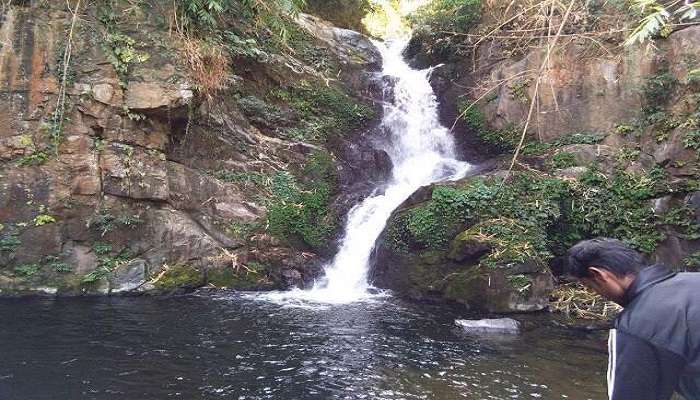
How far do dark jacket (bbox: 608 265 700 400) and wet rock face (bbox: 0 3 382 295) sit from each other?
27.4 ft

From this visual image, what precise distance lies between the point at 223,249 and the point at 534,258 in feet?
19.9

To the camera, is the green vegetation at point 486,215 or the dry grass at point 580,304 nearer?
the dry grass at point 580,304

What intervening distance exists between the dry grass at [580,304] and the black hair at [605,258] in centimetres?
693

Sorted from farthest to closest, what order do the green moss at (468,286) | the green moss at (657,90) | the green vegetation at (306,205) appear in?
the green vegetation at (306,205) → the green moss at (657,90) → the green moss at (468,286)

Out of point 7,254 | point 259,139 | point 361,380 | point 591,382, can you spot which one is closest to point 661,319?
point 361,380

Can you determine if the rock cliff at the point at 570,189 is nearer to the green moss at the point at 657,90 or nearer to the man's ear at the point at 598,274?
the green moss at the point at 657,90

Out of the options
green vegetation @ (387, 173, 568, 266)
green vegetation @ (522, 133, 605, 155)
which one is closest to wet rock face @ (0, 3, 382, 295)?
green vegetation @ (387, 173, 568, 266)

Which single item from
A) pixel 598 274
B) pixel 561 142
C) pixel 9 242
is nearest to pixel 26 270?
pixel 9 242

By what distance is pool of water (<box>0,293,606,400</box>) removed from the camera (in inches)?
197

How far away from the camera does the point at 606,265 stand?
1879 millimetres

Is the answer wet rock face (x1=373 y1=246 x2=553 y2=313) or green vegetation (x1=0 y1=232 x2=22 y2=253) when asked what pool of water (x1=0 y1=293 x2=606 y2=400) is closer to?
wet rock face (x1=373 y1=246 x2=553 y2=313)

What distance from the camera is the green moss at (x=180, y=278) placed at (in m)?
8.86

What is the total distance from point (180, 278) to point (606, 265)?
844 cm

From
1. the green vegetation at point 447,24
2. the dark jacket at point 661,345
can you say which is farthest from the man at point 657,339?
the green vegetation at point 447,24
